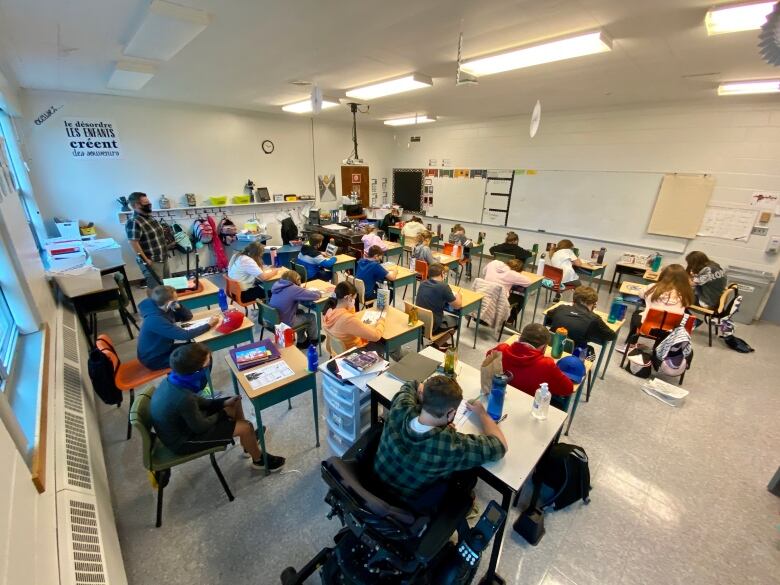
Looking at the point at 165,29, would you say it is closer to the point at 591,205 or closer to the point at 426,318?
the point at 426,318

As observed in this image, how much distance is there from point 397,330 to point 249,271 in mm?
2201

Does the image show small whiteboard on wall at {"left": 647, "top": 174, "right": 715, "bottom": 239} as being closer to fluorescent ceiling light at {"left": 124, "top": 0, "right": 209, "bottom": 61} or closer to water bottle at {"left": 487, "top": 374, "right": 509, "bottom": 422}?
water bottle at {"left": 487, "top": 374, "right": 509, "bottom": 422}

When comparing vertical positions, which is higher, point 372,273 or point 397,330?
point 372,273

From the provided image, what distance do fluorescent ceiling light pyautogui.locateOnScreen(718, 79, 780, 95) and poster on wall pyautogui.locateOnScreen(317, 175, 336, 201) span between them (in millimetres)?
7112

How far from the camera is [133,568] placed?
1873mm

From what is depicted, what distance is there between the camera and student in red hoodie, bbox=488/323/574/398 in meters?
2.20

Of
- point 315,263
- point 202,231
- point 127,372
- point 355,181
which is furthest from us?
point 355,181

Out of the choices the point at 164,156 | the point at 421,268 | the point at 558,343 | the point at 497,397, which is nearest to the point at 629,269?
the point at 421,268

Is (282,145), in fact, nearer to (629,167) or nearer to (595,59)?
(595,59)

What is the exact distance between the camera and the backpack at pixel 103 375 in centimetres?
235

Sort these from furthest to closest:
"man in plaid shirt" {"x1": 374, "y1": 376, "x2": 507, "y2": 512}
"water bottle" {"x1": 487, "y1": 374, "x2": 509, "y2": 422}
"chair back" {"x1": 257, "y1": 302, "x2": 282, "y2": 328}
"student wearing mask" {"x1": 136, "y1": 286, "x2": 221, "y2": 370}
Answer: "chair back" {"x1": 257, "y1": 302, "x2": 282, "y2": 328}
"student wearing mask" {"x1": 136, "y1": 286, "x2": 221, "y2": 370}
"water bottle" {"x1": 487, "y1": 374, "x2": 509, "y2": 422}
"man in plaid shirt" {"x1": 374, "y1": 376, "x2": 507, "y2": 512}

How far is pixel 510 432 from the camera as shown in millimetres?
1844

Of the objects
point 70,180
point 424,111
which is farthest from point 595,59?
point 70,180

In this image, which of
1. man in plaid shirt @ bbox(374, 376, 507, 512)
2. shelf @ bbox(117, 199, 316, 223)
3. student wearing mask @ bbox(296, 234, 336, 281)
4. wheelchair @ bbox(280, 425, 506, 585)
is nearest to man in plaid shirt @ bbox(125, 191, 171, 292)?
shelf @ bbox(117, 199, 316, 223)
